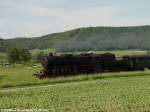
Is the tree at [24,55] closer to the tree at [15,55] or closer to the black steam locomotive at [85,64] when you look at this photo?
the tree at [15,55]

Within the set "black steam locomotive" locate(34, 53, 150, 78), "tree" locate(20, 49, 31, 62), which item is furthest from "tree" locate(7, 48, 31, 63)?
"black steam locomotive" locate(34, 53, 150, 78)

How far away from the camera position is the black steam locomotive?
54.0m

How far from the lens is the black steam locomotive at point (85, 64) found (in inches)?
2126

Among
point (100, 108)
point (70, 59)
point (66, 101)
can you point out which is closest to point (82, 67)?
point (70, 59)

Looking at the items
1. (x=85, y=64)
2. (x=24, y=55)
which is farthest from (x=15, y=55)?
(x=85, y=64)

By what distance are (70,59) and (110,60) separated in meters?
7.30

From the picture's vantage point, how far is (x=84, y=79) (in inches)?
1903

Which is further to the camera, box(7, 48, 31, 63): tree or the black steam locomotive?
box(7, 48, 31, 63): tree

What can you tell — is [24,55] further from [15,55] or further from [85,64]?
[85,64]

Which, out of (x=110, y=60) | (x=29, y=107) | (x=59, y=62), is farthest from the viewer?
(x=110, y=60)

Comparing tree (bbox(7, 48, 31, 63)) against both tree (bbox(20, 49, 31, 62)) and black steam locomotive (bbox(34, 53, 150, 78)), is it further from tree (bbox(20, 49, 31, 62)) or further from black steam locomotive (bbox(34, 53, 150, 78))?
black steam locomotive (bbox(34, 53, 150, 78))

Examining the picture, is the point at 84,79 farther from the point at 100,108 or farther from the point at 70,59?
the point at 100,108

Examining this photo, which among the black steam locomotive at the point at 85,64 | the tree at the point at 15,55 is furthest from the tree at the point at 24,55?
the black steam locomotive at the point at 85,64

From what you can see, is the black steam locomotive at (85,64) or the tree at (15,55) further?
the tree at (15,55)
